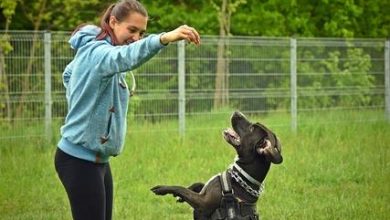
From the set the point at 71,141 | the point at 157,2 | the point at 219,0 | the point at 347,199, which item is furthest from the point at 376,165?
the point at 157,2

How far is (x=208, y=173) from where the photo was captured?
991cm

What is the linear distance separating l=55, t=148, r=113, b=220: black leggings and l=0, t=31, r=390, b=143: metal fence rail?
7.84 m

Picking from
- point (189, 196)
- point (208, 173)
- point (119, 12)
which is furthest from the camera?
point (208, 173)

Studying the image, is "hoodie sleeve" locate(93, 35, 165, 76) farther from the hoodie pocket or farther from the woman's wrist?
the hoodie pocket

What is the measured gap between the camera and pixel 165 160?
10.9 meters

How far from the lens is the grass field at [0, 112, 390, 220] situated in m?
7.96

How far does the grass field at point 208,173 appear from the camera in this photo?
7.96 m

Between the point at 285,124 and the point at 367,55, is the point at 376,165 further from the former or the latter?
the point at 367,55

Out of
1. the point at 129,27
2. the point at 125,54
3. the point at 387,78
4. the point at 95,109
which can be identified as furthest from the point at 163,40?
the point at 387,78

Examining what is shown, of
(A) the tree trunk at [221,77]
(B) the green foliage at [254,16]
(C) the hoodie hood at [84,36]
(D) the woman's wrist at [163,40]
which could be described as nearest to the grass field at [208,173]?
(A) the tree trunk at [221,77]

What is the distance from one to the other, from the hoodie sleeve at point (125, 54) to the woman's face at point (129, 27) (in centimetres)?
11

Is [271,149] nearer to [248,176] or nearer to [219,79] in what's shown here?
[248,176]

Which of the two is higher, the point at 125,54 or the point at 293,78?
the point at 125,54

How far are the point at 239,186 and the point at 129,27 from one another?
5.26 feet
